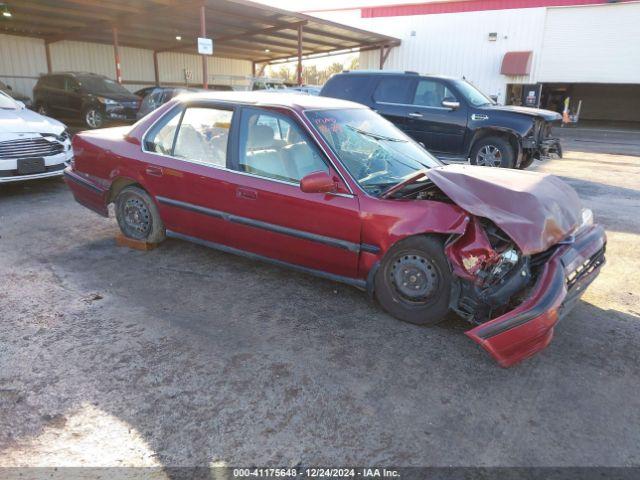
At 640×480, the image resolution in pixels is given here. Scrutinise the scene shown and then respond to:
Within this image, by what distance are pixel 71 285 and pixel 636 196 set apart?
8.52 meters

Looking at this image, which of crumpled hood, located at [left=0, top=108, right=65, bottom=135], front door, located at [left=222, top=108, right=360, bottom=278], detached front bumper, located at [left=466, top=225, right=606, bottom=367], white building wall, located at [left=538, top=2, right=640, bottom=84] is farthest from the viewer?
white building wall, located at [left=538, top=2, right=640, bottom=84]

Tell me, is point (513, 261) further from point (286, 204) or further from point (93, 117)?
point (93, 117)

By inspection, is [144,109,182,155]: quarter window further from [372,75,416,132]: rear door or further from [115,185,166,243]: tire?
[372,75,416,132]: rear door

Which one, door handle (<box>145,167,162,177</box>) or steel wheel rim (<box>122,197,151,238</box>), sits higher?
door handle (<box>145,167,162,177</box>)

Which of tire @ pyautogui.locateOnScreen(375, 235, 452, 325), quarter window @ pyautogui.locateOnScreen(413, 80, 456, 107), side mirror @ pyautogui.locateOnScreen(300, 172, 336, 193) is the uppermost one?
quarter window @ pyautogui.locateOnScreen(413, 80, 456, 107)

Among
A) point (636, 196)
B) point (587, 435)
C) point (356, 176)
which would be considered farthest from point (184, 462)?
point (636, 196)

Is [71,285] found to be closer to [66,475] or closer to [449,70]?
[66,475]

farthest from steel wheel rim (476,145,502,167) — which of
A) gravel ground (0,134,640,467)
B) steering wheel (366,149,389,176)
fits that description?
steering wheel (366,149,389,176)

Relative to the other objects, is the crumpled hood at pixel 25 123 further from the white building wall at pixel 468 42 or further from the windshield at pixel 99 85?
the white building wall at pixel 468 42

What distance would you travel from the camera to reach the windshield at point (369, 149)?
3.64 m

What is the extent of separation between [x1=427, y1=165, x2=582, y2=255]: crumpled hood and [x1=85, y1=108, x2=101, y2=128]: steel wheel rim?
1417 centimetres

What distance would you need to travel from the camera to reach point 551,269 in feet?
9.33

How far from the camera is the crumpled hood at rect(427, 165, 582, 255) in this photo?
9.34ft

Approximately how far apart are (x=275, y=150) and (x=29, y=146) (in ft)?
14.9
